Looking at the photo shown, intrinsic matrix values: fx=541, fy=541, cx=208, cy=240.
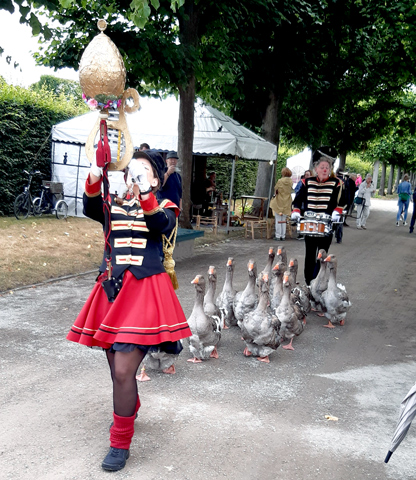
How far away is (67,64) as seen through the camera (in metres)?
11.6

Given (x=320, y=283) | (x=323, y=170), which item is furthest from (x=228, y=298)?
(x=323, y=170)

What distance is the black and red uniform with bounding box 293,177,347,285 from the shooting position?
307 inches

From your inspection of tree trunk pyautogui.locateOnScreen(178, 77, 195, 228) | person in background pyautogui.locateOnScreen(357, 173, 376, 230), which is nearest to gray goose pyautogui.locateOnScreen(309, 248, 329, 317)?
tree trunk pyautogui.locateOnScreen(178, 77, 195, 228)

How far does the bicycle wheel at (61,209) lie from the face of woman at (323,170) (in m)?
10.3

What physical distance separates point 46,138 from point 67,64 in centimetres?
589

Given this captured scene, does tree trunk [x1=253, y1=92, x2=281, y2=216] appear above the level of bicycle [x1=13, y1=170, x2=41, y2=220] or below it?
above

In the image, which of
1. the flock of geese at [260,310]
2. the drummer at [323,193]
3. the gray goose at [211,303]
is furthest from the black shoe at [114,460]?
the drummer at [323,193]

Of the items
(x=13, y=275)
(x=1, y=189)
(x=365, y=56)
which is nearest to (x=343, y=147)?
(x=365, y=56)

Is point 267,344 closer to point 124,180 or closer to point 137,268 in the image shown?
point 137,268

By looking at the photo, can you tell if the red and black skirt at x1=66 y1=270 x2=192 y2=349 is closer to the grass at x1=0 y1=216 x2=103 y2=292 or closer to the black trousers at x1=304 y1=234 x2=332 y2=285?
the black trousers at x1=304 y1=234 x2=332 y2=285

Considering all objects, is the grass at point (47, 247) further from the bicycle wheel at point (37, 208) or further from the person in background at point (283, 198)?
the person in background at point (283, 198)

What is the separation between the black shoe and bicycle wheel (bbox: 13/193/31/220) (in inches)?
509

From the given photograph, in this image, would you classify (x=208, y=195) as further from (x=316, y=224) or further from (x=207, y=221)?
(x=316, y=224)

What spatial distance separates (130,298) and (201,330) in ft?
6.55
